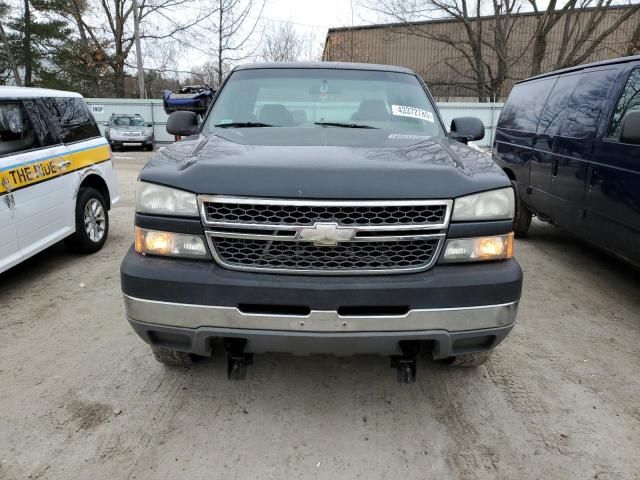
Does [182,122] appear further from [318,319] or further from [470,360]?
[470,360]

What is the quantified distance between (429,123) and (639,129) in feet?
5.23

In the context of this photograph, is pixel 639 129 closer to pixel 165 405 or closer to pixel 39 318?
pixel 165 405

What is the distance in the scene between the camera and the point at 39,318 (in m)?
4.22

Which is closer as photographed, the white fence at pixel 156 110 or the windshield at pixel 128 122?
the windshield at pixel 128 122

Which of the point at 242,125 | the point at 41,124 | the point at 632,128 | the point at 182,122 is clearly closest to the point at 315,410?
the point at 242,125

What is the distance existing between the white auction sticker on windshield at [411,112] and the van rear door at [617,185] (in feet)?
5.81

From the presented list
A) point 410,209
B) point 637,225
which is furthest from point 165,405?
point 637,225

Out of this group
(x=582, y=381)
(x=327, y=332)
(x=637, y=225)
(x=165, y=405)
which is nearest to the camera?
(x=327, y=332)

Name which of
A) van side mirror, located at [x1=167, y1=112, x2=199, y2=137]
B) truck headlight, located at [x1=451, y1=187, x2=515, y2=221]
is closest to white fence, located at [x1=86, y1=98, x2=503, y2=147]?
van side mirror, located at [x1=167, y1=112, x2=199, y2=137]

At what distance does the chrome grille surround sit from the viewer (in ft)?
7.61

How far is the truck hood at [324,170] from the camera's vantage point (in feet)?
7.61

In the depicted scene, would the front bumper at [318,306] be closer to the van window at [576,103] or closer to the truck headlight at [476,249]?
the truck headlight at [476,249]

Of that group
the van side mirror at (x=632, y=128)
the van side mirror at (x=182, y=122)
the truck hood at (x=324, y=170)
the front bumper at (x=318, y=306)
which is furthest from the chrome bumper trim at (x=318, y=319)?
the van side mirror at (x=632, y=128)

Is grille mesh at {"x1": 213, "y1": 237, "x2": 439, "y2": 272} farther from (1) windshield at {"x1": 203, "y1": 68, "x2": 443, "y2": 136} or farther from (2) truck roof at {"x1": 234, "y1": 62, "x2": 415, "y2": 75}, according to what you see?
(2) truck roof at {"x1": 234, "y1": 62, "x2": 415, "y2": 75}
